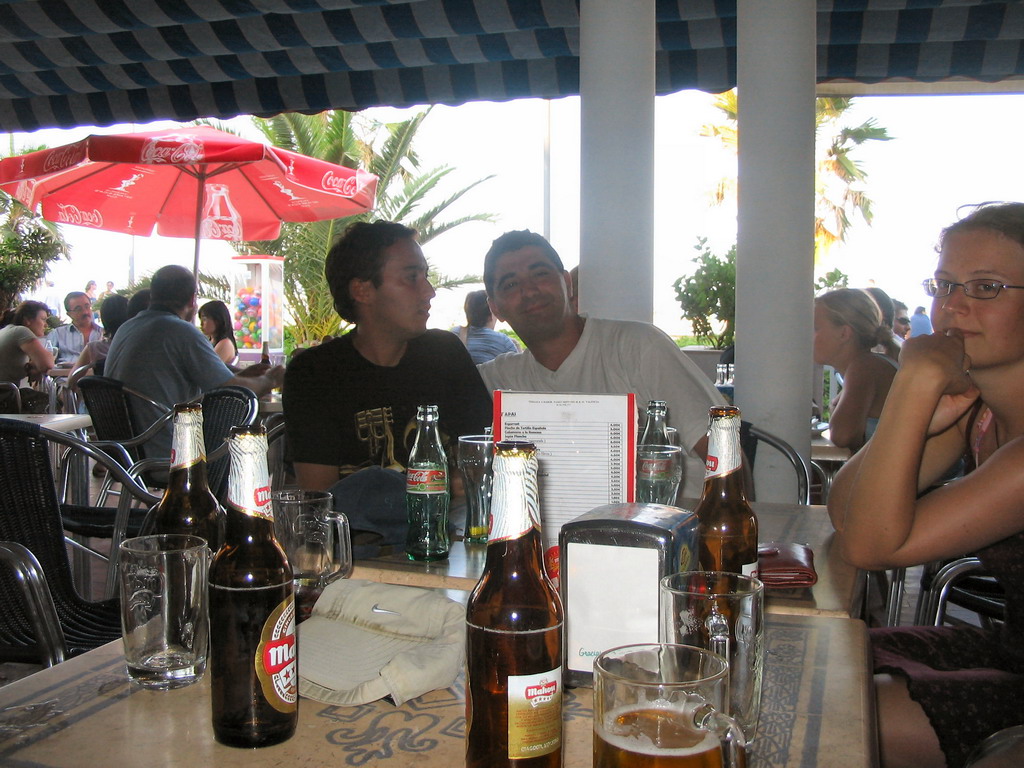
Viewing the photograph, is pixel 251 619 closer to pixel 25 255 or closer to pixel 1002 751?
pixel 1002 751

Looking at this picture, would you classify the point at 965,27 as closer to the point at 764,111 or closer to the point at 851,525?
the point at 764,111

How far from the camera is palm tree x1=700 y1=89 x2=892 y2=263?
65.5 ft

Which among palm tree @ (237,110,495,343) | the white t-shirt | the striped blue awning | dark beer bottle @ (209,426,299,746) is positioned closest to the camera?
dark beer bottle @ (209,426,299,746)

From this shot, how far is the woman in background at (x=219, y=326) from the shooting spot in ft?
22.6

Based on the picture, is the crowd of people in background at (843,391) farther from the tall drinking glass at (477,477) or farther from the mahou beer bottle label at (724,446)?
the mahou beer bottle label at (724,446)

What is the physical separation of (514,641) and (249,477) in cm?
33

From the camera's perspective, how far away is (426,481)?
1581 millimetres

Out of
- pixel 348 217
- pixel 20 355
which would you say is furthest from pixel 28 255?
pixel 20 355

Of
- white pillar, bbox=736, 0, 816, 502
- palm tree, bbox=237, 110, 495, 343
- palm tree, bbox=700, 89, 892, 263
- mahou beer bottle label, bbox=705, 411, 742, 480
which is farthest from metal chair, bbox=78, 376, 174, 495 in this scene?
palm tree, bbox=700, 89, 892, 263

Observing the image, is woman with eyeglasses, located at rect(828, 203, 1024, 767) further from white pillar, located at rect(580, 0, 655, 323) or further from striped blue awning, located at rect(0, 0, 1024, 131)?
striped blue awning, located at rect(0, 0, 1024, 131)

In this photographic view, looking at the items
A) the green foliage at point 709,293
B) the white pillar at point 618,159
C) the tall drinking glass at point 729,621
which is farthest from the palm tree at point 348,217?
the tall drinking glass at point 729,621

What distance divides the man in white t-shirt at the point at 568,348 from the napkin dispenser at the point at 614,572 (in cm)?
163

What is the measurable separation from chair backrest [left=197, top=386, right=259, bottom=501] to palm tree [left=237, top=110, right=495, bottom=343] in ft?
33.1

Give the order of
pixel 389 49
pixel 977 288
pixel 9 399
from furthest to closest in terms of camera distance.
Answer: pixel 9 399, pixel 389 49, pixel 977 288
